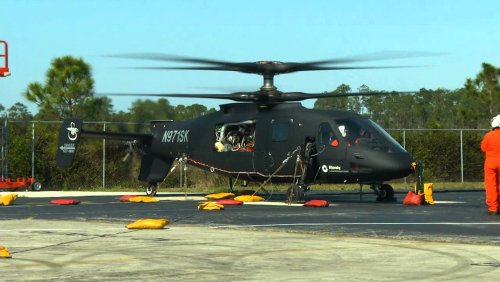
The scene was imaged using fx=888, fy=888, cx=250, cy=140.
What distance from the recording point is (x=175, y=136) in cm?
2806

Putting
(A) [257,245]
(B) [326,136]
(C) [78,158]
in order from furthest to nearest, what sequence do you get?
(C) [78,158] < (B) [326,136] < (A) [257,245]

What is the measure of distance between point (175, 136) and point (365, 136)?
7.19m

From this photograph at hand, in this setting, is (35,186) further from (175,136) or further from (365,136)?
(365,136)

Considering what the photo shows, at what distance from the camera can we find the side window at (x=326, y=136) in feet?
77.3

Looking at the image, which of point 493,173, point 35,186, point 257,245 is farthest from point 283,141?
point 35,186

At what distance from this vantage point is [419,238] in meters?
12.9

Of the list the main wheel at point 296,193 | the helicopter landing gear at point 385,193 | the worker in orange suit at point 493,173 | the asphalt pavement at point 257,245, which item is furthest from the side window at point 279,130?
the worker in orange suit at point 493,173

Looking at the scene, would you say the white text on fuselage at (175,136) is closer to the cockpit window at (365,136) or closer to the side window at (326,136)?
the side window at (326,136)

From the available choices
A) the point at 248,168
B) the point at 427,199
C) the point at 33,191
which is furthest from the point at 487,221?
the point at 33,191

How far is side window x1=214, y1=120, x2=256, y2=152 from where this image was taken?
84.5ft

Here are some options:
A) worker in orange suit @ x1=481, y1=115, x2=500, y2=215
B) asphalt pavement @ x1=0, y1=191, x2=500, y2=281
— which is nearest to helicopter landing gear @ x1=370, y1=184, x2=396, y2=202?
asphalt pavement @ x1=0, y1=191, x2=500, y2=281

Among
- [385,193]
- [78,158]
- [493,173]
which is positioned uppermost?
[78,158]

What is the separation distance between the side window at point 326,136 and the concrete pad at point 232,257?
362 inches

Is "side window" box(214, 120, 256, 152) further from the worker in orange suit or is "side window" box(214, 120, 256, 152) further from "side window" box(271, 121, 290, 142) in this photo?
the worker in orange suit
